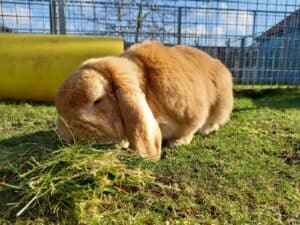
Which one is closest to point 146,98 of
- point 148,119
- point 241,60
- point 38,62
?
point 148,119

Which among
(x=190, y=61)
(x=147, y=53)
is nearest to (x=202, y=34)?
(x=190, y=61)

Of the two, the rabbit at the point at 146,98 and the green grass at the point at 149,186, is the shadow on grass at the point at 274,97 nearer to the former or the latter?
the rabbit at the point at 146,98

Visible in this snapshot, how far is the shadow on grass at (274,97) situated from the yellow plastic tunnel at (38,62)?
2.33 m

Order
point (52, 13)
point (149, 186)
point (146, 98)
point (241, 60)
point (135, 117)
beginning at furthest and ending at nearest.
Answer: point (241, 60) → point (52, 13) → point (146, 98) → point (135, 117) → point (149, 186)

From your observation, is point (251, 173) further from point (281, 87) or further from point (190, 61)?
point (281, 87)

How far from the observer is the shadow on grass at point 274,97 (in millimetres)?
4762

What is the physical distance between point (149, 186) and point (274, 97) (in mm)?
4103

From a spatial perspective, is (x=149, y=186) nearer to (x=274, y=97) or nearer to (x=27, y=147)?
(x=27, y=147)

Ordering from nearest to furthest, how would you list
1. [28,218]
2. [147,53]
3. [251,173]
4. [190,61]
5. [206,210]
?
1. [28,218]
2. [206,210]
3. [251,173]
4. [147,53]
5. [190,61]

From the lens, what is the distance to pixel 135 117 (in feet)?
7.00

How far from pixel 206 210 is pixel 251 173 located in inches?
22.6

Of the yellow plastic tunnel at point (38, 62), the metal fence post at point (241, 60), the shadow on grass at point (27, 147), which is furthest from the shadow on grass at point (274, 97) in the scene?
the shadow on grass at point (27, 147)

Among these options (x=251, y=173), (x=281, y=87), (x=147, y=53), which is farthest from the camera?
(x=281, y=87)

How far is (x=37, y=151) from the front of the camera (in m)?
2.28
